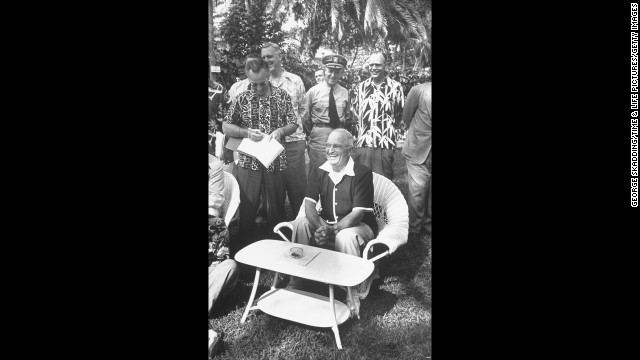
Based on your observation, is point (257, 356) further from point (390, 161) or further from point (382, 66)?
point (382, 66)

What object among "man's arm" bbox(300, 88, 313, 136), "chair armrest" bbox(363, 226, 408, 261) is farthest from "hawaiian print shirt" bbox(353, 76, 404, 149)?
"chair armrest" bbox(363, 226, 408, 261)

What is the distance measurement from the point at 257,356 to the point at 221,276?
25.5 inches

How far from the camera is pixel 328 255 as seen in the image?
3.88 metres

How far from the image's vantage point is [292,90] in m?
4.09

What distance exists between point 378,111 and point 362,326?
163cm

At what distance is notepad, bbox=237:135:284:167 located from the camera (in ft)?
13.3

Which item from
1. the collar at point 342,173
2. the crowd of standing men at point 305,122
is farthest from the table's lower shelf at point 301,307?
the collar at point 342,173

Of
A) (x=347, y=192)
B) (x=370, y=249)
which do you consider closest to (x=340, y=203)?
(x=347, y=192)

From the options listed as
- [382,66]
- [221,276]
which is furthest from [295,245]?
[382,66]

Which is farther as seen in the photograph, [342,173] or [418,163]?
[418,163]

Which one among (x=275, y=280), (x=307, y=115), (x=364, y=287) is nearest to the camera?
(x=364, y=287)

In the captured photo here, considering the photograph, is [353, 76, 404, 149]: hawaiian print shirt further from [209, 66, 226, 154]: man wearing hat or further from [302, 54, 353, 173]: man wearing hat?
[209, 66, 226, 154]: man wearing hat

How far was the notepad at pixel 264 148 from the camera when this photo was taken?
13.3 feet

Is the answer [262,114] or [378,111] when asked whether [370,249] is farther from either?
[262,114]
